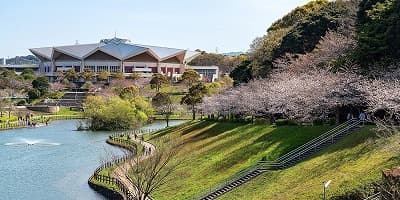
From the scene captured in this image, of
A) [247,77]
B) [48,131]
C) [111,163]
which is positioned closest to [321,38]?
[247,77]

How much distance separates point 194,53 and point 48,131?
7760 cm

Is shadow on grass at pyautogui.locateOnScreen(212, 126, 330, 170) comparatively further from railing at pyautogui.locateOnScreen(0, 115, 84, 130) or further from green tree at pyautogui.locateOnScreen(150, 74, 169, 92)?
green tree at pyautogui.locateOnScreen(150, 74, 169, 92)

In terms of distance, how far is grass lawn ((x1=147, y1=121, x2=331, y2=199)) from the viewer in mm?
26281

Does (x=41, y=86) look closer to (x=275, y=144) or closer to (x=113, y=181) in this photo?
(x=113, y=181)

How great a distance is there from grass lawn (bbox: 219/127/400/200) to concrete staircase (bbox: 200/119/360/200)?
2.13ft

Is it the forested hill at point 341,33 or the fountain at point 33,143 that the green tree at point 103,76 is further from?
the fountain at point 33,143

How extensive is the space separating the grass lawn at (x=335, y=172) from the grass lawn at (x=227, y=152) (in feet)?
10.3

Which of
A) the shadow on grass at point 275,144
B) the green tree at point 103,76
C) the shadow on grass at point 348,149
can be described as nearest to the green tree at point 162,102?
the green tree at point 103,76

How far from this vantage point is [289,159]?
81.4 feet

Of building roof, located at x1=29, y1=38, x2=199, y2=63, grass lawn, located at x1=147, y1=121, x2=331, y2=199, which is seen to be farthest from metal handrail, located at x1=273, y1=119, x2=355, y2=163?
building roof, located at x1=29, y1=38, x2=199, y2=63

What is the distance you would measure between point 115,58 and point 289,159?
322 feet

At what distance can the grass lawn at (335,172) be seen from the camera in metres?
18.9

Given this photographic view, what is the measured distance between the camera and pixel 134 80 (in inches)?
4006

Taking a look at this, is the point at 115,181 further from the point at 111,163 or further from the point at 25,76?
the point at 25,76
